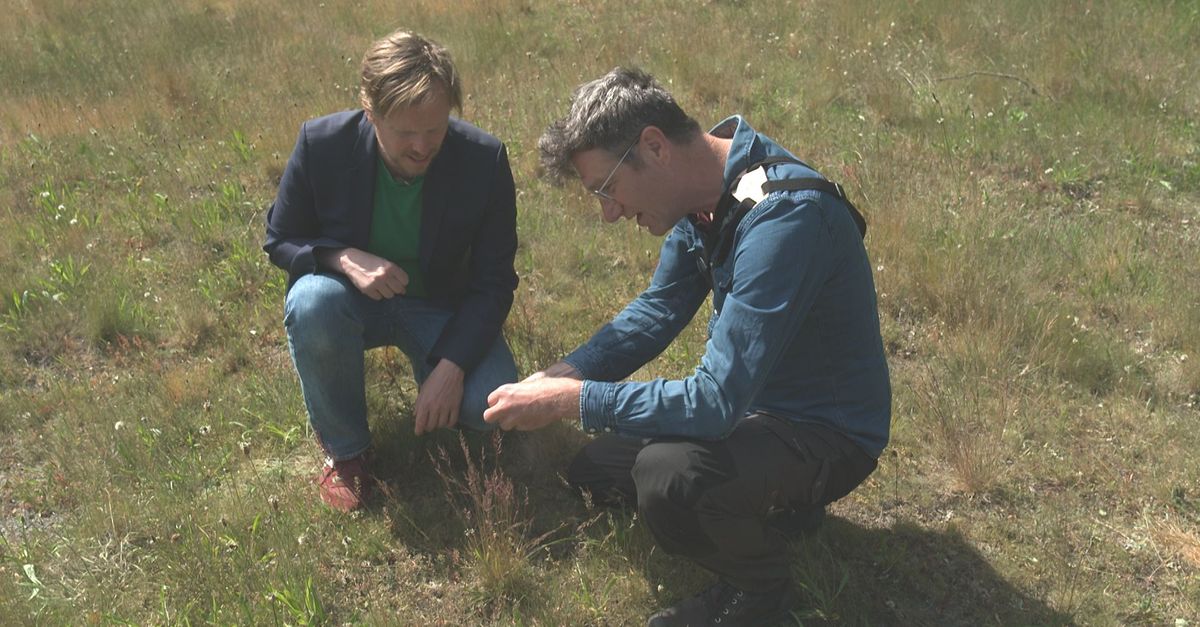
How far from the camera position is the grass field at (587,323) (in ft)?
11.0

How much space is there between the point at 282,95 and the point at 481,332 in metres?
4.35

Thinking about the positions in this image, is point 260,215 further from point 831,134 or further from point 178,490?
point 831,134

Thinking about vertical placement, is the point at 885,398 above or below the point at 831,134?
above

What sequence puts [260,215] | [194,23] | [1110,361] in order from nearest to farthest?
1. [1110,361]
2. [260,215]
3. [194,23]

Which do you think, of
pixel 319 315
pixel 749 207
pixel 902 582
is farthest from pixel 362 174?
pixel 902 582

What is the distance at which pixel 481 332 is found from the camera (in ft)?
12.0

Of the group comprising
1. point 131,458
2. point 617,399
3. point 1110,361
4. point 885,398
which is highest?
point 617,399

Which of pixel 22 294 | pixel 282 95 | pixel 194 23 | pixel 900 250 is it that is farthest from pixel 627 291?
pixel 194 23

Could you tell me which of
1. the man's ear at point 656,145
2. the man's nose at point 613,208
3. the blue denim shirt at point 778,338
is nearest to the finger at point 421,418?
the blue denim shirt at point 778,338

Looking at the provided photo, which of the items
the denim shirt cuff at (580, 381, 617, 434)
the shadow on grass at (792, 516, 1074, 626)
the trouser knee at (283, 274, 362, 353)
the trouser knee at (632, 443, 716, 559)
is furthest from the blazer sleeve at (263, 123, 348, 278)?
the shadow on grass at (792, 516, 1074, 626)

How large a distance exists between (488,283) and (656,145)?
1.10 m

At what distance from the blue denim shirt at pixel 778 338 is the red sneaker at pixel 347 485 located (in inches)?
35.5

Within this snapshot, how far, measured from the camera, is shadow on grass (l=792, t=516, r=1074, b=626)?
127 inches

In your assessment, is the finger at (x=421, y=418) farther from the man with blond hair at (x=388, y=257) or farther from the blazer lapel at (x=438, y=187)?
the blazer lapel at (x=438, y=187)
